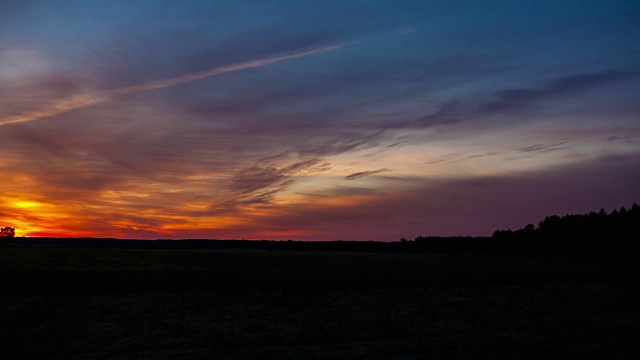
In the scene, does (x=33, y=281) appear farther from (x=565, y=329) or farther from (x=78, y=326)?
(x=565, y=329)

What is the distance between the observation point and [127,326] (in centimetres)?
2452

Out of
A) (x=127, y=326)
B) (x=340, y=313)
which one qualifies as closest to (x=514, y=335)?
(x=340, y=313)

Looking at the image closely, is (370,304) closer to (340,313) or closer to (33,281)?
(340,313)

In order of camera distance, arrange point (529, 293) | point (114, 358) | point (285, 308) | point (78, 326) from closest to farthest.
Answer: point (114, 358), point (78, 326), point (285, 308), point (529, 293)

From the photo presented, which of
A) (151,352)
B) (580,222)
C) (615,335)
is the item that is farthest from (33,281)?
(580,222)

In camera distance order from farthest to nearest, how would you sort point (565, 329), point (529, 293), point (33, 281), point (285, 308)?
point (33, 281) → point (529, 293) → point (285, 308) → point (565, 329)

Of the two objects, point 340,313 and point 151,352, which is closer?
point 151,352

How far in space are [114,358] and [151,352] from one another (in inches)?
54.8

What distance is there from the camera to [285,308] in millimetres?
31109

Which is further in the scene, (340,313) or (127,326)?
(340,313)

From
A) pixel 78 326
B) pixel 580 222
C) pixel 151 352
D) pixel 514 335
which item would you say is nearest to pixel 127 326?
pixel 78 326

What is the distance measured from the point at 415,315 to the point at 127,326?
48.7 ft

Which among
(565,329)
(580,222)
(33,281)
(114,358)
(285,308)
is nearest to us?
(114,358)

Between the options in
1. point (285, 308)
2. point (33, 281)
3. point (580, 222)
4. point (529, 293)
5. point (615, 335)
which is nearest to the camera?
point (615, 335)
